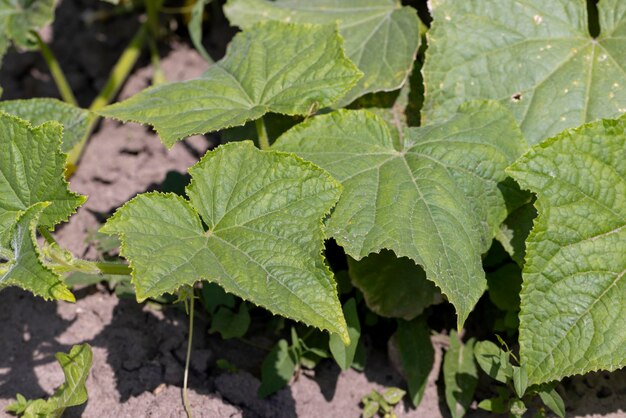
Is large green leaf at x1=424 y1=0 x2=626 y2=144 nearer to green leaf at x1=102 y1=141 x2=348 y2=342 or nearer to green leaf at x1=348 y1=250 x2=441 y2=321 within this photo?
green leaf at x1=348 y1=250 x2=441 y2=321

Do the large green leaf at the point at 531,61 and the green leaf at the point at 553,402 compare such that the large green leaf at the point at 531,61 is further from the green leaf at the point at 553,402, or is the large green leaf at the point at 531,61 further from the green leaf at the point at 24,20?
the green leaf at the point at 24,20

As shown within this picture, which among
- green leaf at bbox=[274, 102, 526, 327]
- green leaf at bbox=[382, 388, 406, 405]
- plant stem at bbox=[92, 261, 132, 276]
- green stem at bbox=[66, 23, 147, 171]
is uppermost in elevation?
green leaf at bbox=[274, 102, 526, 327]

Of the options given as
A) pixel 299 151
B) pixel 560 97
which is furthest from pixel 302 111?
pixel 560 97

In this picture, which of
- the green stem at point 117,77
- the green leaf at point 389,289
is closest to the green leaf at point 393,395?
the green leaf at point 389,289

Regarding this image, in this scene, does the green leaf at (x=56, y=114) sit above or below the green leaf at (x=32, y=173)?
below

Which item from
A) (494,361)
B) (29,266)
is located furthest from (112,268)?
(494,361)

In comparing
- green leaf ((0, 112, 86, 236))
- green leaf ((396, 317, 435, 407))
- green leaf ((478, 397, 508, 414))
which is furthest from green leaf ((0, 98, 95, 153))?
green leaf ((478, 397, 508, 414))

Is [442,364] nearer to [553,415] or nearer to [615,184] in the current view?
[553,415]
